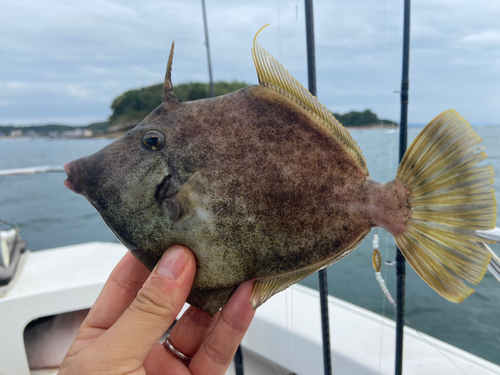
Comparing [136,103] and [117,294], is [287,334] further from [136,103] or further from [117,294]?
[136,103]

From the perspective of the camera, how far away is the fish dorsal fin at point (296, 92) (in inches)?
38.0

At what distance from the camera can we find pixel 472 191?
2.67ft

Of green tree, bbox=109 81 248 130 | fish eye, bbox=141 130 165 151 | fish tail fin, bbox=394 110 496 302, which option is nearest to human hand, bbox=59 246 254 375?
fish eye, bbox=141 130 165 151

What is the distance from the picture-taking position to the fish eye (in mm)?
972

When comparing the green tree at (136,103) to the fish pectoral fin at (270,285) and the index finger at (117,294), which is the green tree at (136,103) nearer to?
the index finger at (117,294)

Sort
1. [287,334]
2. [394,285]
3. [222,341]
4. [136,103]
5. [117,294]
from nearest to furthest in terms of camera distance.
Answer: [222,341] < [117,294] < [136,103] < [287,334] < [394,285]

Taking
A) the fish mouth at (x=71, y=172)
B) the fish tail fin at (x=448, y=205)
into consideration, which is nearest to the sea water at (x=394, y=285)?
the fish tail fin at (x=448, y=205)

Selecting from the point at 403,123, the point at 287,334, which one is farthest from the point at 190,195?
the point at 287,334

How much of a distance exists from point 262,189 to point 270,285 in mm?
323

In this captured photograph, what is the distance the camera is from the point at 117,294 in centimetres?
148

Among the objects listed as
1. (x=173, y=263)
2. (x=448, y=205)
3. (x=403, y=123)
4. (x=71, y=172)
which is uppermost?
(x=403, y=123)

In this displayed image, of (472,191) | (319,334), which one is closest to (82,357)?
(472,191)

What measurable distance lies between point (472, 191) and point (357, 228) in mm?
299

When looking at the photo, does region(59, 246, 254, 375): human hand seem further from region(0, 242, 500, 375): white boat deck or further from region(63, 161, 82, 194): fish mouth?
region(0, 242, 500, 375): white boat deck
